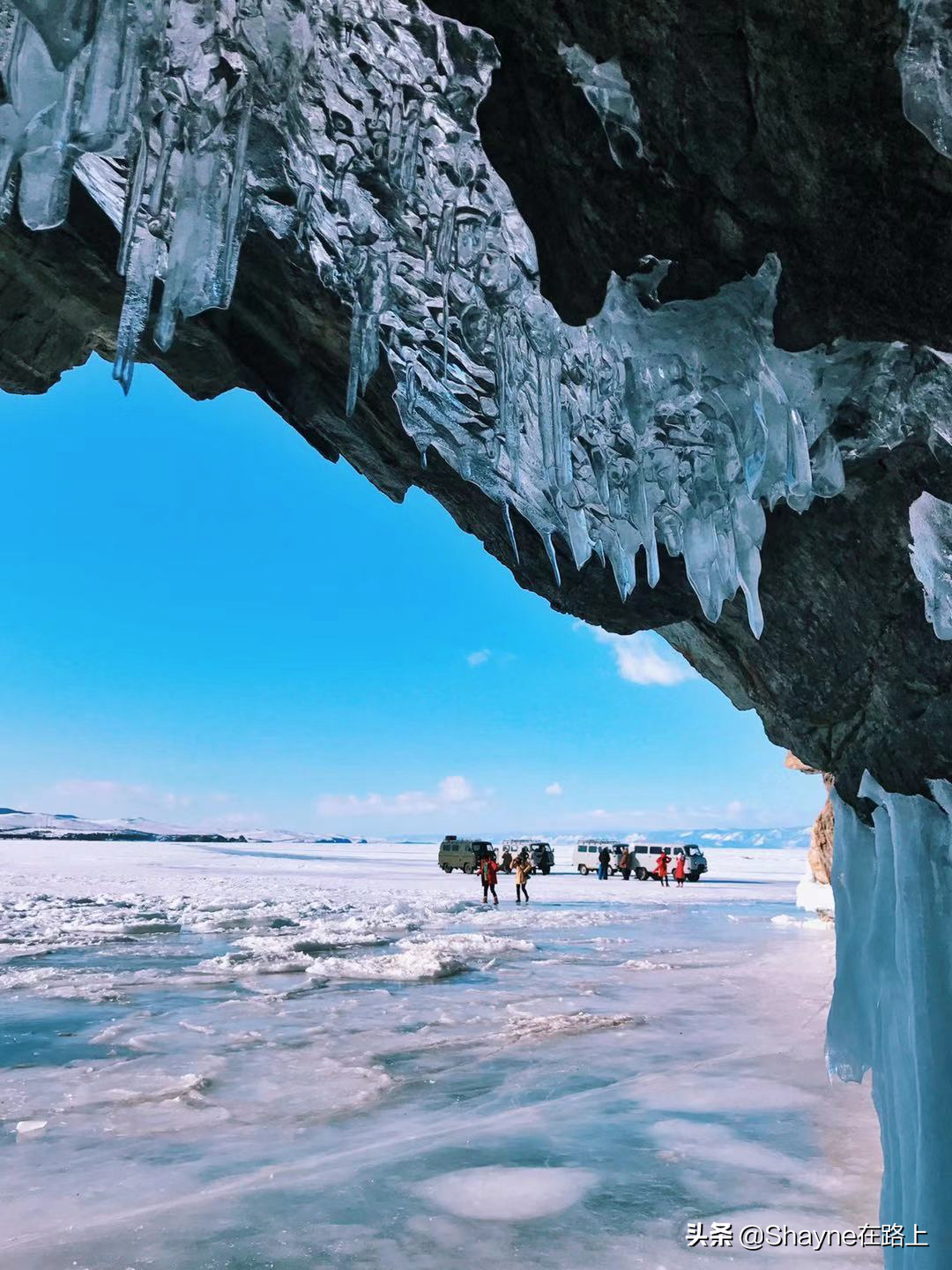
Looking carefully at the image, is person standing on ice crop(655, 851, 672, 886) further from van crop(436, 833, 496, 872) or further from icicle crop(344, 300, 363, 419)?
icicle crop(344, 300, 363, 419)

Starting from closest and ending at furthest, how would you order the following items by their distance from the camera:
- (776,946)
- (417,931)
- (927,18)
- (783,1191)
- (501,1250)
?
1. (927,18)
2. (501,1250)
3. (783,1191)
4. (776,946)
5. (417,931)

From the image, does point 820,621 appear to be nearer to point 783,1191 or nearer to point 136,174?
point 783,1191

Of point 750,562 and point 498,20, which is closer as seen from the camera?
point 498,20

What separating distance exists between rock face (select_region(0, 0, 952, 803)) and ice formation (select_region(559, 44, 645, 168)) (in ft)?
0.10

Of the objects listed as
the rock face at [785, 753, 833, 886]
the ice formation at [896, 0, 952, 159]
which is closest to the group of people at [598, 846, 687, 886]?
the rock face at [785, 753, 833, 886]

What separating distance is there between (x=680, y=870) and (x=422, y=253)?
111 ft

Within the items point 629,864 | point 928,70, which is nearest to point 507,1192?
point 928,70

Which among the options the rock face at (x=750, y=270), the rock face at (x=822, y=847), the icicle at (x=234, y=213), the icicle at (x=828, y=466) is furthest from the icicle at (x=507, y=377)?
the rock face at (x=822, y=847)

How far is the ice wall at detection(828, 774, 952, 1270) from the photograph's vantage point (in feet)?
11.5

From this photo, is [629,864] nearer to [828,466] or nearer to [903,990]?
[903,990]

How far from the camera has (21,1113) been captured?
551cm

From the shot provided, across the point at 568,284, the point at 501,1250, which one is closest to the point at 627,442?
the point at 568,284

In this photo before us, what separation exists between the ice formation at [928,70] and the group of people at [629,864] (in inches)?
1325

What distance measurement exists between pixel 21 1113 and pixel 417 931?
11.0 meters
